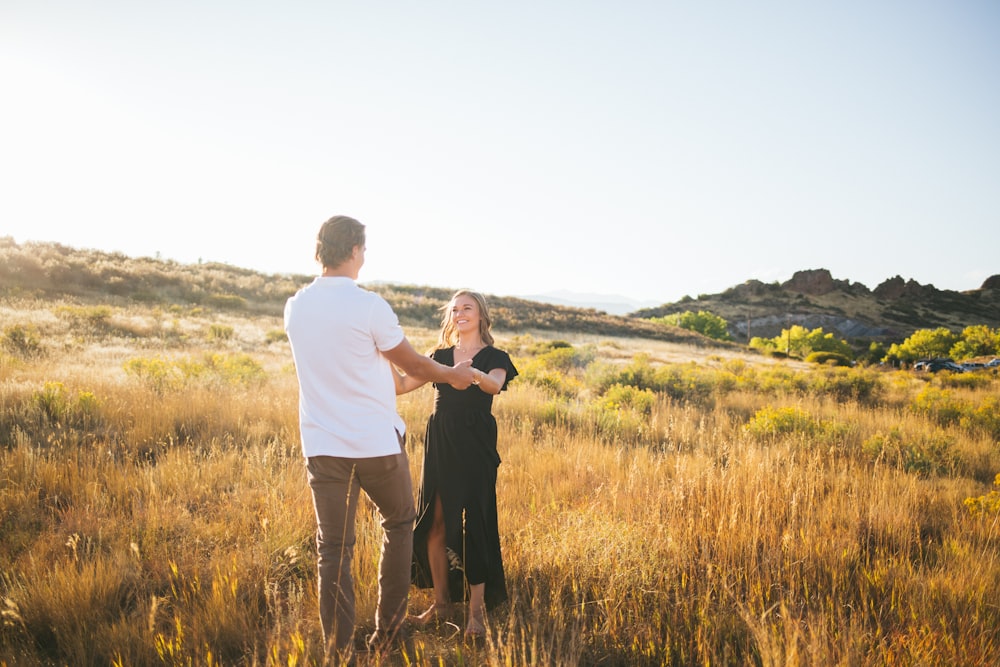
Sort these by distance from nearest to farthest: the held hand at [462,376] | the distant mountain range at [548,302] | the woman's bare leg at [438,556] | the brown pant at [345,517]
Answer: the brown pant at [345,517] < the held hand at [462,376] < the woman's bare leg at [438,556] < the distant mountain range at [548,302]

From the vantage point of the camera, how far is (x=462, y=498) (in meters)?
3.00

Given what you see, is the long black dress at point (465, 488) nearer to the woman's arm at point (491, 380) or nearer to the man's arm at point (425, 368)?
the woman's arm at point (491, 380)

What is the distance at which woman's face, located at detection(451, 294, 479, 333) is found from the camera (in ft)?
10.5

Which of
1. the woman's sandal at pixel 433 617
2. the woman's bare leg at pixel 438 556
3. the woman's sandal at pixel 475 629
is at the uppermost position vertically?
the woman's bare leg at pixel 438 556

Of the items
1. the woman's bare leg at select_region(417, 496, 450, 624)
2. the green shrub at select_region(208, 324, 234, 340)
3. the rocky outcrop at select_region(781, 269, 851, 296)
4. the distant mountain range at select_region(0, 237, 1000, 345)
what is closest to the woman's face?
the woman's bare leg at select_region(417, 496, 450, 624)

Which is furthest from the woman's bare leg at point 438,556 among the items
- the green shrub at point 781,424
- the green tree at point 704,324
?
the green tree at point 704,324

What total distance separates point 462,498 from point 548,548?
83 cm

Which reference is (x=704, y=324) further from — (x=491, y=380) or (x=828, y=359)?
(x=491, y=380)

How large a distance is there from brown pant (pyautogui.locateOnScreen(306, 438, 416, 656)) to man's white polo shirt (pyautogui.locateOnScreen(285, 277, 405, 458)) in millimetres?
92

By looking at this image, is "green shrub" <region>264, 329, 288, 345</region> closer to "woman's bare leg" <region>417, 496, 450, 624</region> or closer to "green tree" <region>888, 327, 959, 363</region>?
"woman's bare leg" <region>417, 496, 450, 624</region>

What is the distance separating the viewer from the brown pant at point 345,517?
2.45 meters

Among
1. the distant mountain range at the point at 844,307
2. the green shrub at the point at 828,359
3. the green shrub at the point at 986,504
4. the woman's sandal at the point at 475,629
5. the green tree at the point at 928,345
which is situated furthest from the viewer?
the distant mountain range at the point at 844,307

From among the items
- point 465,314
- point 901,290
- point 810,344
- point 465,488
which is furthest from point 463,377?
point 901,290

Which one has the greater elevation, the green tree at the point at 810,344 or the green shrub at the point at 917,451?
the green tree at the point at 810,344
